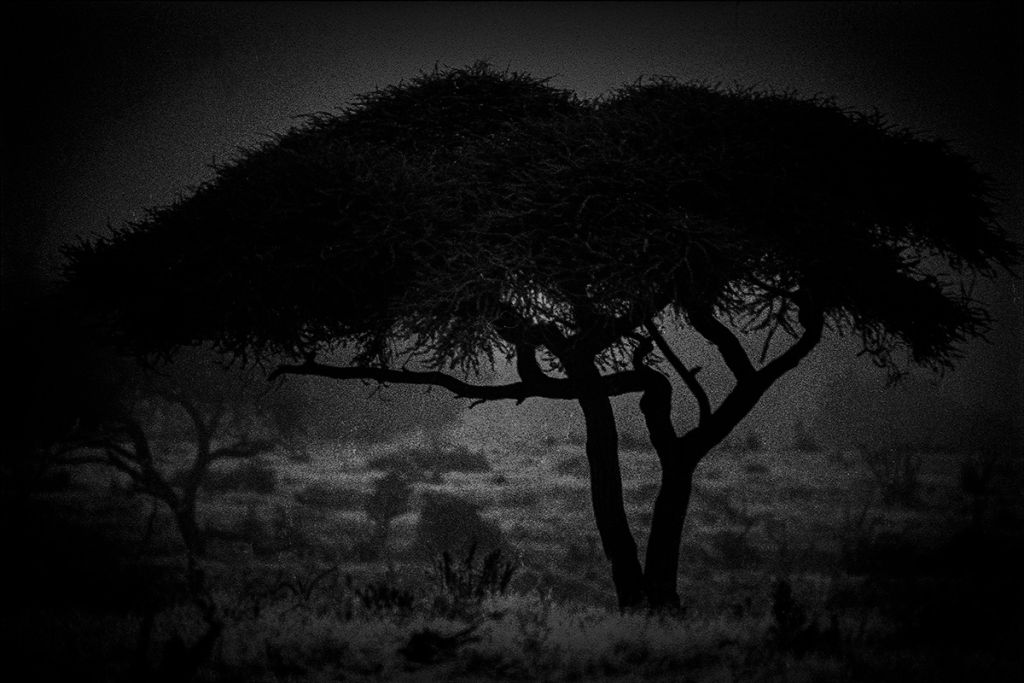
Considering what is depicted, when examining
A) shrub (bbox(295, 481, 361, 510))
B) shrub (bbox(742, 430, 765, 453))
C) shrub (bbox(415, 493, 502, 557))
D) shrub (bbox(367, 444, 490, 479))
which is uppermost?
shrub (bbox(742, 430, 765, 453))

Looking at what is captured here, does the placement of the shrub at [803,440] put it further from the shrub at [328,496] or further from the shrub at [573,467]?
the shrub at [328,496]

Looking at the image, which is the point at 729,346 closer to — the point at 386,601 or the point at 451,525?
the point at 386,601

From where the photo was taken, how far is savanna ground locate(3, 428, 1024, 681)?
8781mm

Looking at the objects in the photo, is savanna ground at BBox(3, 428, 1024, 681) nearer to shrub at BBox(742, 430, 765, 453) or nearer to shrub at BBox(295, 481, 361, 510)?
shrub at BBox(295, 481, 361, 510)

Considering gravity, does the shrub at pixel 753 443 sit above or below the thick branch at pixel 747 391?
below

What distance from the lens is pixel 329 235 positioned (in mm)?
11039

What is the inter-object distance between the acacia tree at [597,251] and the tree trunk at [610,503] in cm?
4

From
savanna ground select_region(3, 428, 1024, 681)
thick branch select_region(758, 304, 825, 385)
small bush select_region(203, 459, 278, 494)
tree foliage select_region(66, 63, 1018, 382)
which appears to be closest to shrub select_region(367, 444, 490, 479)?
savanna ground select_region(3, 428, 1024, 681)

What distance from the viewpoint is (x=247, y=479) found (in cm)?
3662

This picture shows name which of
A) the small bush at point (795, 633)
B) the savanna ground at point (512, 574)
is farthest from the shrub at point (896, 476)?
the small bush at point (795, 633)

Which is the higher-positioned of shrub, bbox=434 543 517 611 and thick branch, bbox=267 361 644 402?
thick branch, bbox=267 361 644 402

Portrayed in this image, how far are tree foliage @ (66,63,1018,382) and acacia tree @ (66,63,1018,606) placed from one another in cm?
4

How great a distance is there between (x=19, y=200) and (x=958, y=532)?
2403 cm

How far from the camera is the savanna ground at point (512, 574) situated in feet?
28.8
